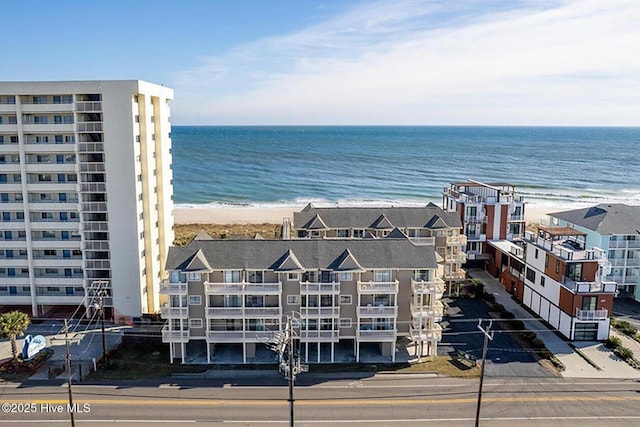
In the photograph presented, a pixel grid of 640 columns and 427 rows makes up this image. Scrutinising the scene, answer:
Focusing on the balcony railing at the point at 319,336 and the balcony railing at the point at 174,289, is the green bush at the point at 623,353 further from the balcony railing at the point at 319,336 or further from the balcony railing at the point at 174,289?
the balcony railing at the point at 174,289

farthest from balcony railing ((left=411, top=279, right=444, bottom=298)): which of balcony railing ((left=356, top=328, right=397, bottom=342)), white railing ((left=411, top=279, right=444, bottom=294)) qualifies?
balcony railing ((left=356, top=328, right=397, bottom=342))

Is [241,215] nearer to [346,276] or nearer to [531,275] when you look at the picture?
[531,275]

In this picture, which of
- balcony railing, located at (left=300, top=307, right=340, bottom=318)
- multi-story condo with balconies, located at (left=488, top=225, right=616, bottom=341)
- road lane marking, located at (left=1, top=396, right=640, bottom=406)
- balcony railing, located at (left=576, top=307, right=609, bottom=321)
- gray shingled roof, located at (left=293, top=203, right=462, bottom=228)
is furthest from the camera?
gray shingled roof, located at (left=293, top=203, right=462, bottom=228)

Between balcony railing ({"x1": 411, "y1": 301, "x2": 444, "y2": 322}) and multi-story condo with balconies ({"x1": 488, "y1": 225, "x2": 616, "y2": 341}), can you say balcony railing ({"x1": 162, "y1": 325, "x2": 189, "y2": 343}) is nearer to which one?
balcony railing ({"x1": 411, "y1": 301, "x2": 444, "y2": 322})

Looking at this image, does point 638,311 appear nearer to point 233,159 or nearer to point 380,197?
point 380,197

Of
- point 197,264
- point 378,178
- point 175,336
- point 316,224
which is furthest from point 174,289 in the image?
point 378,178

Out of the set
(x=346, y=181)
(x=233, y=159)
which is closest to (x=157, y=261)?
(x=346, y=181)
